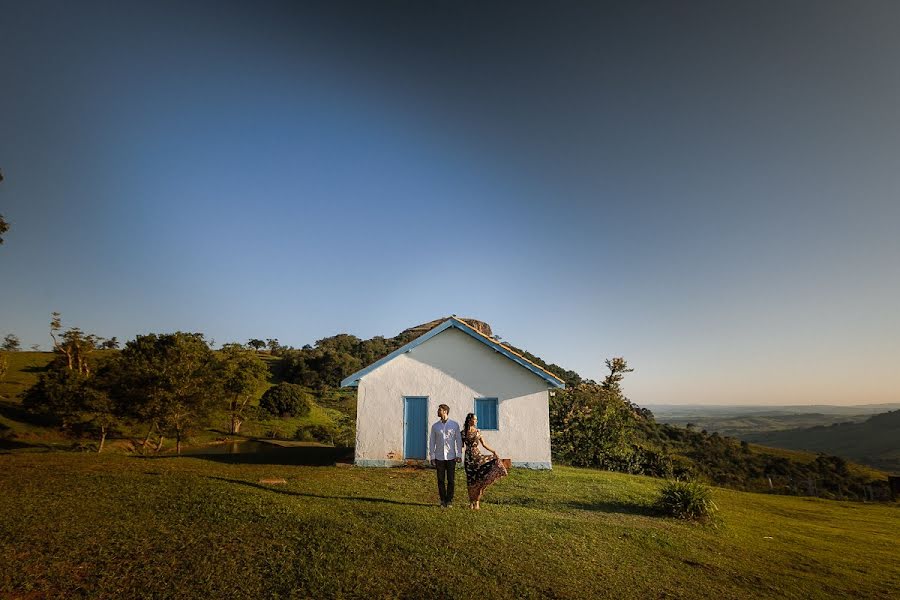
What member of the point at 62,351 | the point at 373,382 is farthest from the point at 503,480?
the point at 62,351

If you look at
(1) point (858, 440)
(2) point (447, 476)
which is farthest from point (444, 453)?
(1) point (858, 440)

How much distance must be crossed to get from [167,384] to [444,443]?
21.1m

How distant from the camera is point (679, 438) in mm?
46625

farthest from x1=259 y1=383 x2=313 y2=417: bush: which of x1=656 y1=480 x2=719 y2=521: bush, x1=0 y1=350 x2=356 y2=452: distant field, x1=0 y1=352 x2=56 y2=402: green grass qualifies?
x1=656 y1=480 x2=719 y2=521: bush

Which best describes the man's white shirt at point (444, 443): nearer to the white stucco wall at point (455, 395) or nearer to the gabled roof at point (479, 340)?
the white stucco wall at point (455, 395)

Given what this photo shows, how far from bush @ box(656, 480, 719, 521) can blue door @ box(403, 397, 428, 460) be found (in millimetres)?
8006

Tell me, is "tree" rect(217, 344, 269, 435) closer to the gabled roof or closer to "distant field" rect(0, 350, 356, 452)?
"distant field" rect(0, 350, 356, 452)

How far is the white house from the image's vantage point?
15859 mm

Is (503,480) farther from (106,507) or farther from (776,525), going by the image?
(106,507)

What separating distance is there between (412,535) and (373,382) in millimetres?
9261

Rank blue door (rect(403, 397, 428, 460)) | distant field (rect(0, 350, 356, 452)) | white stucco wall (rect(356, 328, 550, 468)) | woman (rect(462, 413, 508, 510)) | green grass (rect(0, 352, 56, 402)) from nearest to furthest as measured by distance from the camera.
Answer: woman (rect(462, 413, 508, 510)) → blue door (rect(403, 397, 428, 460)) → white stucco wall (rect(356, 328, 550, 468)) → distant field (rect(0, 350, 356, 452)) → green grass (rect(0, 352, 56, 402))

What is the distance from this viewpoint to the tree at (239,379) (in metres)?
40.8

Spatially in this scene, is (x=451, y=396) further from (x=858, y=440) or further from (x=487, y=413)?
(x=858, y=440)

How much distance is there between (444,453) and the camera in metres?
9.28
